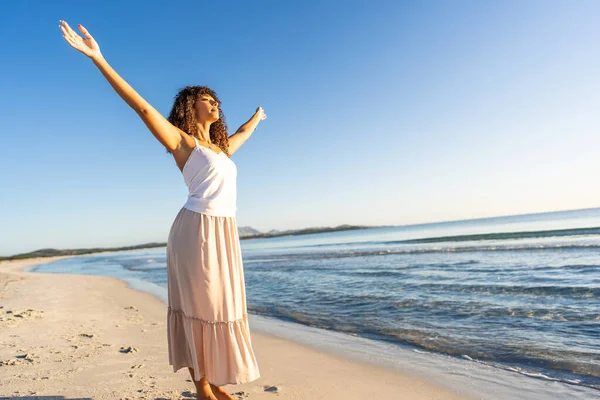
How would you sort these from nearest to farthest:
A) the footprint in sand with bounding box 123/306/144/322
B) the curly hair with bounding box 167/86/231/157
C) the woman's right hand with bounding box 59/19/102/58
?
the woman's right hand with bounding box 59/19/102/58 → the curly hair with bounding box 167/86/231/157 → the footprint in sand with bounding box 123/306/144/322

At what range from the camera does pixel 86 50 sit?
218 centimetres

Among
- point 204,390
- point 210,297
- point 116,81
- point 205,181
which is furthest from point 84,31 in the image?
point 204,390

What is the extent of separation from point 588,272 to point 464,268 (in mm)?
3196

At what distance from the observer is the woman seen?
95.7 inches

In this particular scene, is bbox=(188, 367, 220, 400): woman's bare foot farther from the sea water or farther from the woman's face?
the sea water

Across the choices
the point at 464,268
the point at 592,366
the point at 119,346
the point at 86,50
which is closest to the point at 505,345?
the point at 592,366

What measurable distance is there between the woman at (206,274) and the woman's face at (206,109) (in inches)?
7.8

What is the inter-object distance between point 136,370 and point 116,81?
268 cm

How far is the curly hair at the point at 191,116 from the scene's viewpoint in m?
2.67

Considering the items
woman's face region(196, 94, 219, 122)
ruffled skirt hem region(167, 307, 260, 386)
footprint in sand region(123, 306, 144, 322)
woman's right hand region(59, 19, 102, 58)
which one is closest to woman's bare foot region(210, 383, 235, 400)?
ruffled skirt hem region(167, 307, 260, 386)

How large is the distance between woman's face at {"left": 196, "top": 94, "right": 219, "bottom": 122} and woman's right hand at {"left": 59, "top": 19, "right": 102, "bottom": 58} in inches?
27.4

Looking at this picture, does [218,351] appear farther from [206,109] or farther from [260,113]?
[260,113]

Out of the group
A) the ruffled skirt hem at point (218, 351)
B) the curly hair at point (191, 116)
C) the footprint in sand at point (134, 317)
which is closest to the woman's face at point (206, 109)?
the curly hair at point (191, 116)

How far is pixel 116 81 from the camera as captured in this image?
2.15 meters
